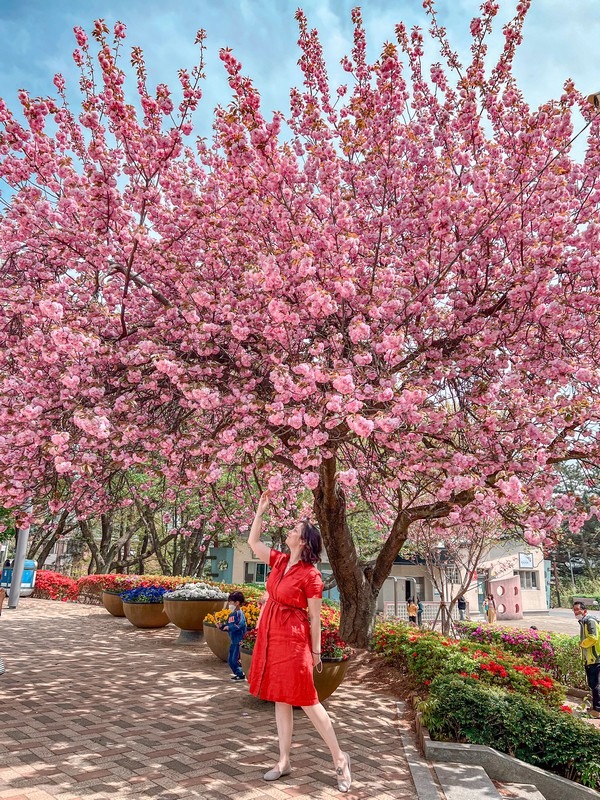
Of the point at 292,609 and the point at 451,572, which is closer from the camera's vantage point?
the point at 292,609

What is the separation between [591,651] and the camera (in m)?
9.05

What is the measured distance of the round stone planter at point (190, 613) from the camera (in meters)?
10.5

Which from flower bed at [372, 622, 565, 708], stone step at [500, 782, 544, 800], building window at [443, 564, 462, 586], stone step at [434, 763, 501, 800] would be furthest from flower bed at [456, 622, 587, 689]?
stone step at [434, 763, 501, 800]

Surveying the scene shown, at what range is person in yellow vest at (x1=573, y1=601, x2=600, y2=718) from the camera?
887cm

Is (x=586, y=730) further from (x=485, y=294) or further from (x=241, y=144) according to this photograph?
(x=241, y=144)

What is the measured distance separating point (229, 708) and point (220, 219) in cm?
592

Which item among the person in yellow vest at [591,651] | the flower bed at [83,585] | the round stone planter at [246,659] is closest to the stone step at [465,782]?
the round stone planter at [246,659]

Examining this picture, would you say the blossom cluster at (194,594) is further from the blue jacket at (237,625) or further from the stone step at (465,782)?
the stone step at (465,782)

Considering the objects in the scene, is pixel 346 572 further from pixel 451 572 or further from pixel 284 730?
pixel 451 572

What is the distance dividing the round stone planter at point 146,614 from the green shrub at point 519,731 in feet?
28.0

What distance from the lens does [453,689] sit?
5457 mm

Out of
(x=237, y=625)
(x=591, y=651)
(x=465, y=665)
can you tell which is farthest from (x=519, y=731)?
(x=591, y=651)

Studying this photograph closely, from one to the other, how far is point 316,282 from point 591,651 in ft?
25.4

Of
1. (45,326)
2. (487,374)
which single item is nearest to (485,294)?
(487,374)
